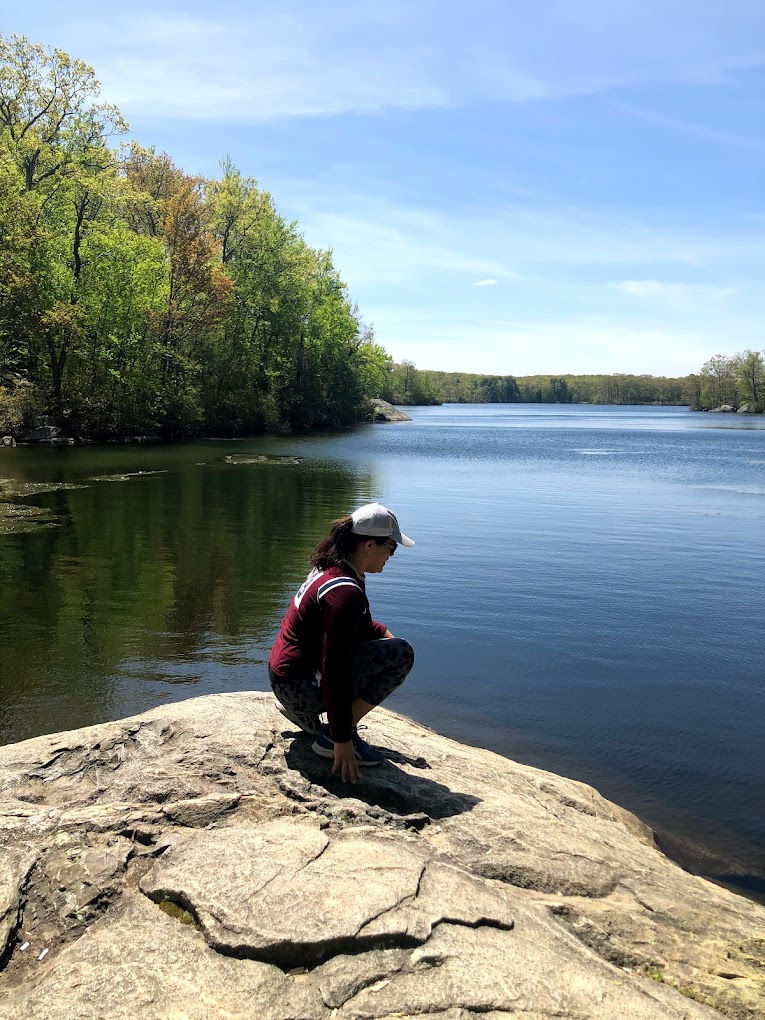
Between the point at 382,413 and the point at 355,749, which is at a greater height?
the point at 382,413

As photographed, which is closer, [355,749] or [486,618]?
[355,749]

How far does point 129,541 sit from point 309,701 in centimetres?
1393

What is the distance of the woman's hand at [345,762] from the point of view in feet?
15.7

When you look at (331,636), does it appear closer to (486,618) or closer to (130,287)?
(486,618)

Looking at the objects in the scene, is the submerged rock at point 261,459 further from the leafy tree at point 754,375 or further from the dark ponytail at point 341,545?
the leafy tree at point 754,375

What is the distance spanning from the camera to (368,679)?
16.4ft

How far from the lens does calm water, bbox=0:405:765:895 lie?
8.07 m

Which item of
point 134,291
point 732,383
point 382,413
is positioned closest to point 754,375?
point 732,383

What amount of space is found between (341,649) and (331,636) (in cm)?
11

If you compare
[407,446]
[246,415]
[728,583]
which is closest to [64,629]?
[728,583]

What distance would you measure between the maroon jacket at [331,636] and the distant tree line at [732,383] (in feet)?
482

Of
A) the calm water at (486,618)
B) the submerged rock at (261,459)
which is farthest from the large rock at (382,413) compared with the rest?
the calm water at (486,618)

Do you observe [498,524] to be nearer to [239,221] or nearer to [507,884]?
[507,884]

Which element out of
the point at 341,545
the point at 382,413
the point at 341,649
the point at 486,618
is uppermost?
the point at 382,413
